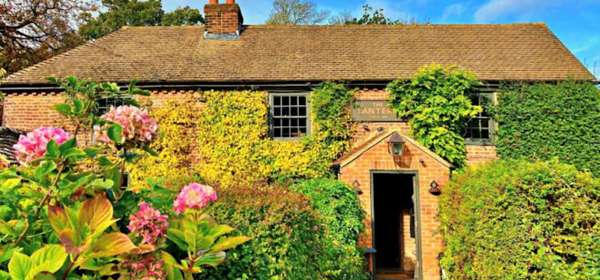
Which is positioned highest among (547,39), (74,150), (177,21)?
(177,21)

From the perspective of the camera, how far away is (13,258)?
1.70m

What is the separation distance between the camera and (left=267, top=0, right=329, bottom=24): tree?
31891mm

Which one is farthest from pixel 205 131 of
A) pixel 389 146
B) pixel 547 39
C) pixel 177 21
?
pixel 177 21

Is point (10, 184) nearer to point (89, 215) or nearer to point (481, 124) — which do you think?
point (89, 215)

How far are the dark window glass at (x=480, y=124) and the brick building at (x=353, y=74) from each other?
0.10 ft

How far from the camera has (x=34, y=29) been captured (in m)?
18.1

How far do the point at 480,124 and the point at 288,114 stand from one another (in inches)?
223

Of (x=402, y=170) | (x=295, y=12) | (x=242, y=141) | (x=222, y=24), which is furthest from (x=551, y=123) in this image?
(x=295, y=12)

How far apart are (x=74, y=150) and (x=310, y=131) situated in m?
9.43

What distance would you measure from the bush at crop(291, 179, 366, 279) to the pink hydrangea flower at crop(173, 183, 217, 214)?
4.70m

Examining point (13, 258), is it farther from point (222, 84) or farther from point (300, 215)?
point (222, 84)

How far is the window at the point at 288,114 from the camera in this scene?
11.3 metres

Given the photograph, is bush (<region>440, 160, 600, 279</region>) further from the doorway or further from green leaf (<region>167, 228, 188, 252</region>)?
green leaf (<region>167, 228, 188, 252</region>)

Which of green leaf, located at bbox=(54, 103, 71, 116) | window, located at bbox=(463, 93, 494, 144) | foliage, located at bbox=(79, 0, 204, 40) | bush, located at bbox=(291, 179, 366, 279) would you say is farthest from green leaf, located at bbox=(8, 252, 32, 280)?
foliage, located at bbox=(79, 0, 204, 40)
